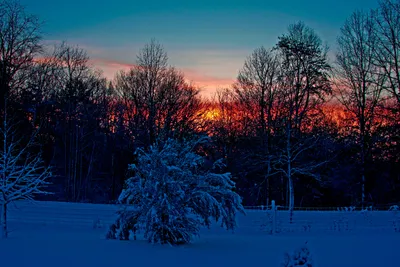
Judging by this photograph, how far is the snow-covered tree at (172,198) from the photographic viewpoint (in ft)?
36.1

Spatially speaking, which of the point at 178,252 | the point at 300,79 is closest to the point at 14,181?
the point at 178,252

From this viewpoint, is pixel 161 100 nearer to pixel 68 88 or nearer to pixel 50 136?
pixel 68 88

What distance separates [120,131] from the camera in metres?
36.9

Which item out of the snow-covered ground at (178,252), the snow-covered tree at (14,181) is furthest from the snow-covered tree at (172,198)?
the snow-covered tree at (14,181)

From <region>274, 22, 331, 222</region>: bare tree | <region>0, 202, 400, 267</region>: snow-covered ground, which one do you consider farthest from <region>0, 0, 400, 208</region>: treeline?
<region>0, 202, 400, 267</region>: snow-covered ground

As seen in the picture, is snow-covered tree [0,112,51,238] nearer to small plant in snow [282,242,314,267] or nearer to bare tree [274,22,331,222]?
small plant in snow [282,242,314,267]

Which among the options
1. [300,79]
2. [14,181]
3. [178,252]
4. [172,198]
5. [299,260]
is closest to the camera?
[299,260]

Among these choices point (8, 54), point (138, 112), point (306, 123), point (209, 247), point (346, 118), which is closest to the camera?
point (209, 247)

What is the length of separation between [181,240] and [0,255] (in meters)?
4.37

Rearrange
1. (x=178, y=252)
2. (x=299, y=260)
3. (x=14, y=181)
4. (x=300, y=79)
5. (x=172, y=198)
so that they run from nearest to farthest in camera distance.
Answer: (x=299, y=260) → (x=178, y=252) → (x=172, y=198) → (x=14, y=181) → (x=300, y=79)

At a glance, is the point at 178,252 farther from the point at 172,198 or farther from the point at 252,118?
the point at 252,118

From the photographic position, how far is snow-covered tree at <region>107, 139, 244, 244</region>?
1102 centimetres

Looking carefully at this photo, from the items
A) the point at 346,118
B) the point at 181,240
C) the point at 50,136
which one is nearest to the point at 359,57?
the point at 346,118

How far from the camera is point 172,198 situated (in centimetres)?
1112
